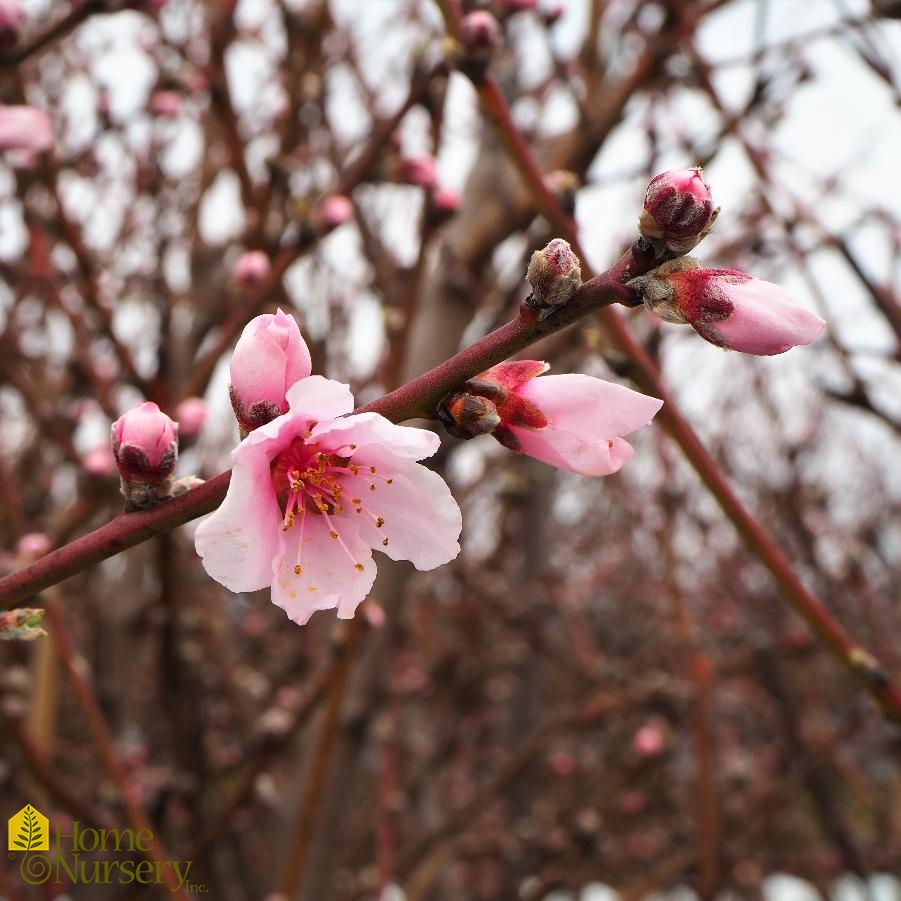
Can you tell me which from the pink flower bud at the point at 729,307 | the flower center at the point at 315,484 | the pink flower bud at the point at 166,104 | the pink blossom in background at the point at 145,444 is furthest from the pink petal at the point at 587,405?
the pink flower bud at the point at 166,104

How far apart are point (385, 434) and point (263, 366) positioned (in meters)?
0.18

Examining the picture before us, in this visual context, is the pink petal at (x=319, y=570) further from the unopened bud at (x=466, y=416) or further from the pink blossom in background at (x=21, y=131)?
the pink blossom in background at (x=21, y=131)

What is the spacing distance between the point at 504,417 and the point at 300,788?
7.05 feet

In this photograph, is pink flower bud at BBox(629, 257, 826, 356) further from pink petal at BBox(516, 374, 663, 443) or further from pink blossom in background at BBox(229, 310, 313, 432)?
pink blossom in background at BBox(229, 310, 313, 432)

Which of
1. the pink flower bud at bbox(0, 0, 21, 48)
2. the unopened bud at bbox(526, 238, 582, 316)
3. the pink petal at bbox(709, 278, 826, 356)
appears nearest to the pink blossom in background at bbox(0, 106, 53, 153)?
the pink flower bud at bbox(0, 0, 21, 48)

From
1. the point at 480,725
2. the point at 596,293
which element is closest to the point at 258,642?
the point at 480,725

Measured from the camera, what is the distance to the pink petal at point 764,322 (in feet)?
2.89

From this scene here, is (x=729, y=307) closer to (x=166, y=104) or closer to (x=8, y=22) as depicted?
(x=8, y=22)

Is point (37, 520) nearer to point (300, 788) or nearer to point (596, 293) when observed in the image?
point (300, 788)

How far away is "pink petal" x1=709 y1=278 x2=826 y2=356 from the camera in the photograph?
0.88m

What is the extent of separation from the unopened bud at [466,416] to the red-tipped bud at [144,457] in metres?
0.30

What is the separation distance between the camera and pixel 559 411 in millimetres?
1013

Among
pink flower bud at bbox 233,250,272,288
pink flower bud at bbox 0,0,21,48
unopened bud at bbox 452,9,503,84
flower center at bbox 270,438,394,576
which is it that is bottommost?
pink flower bud at bbox 233,250,272,288

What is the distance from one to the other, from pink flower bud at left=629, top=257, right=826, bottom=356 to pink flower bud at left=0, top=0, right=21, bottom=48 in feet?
5.63
